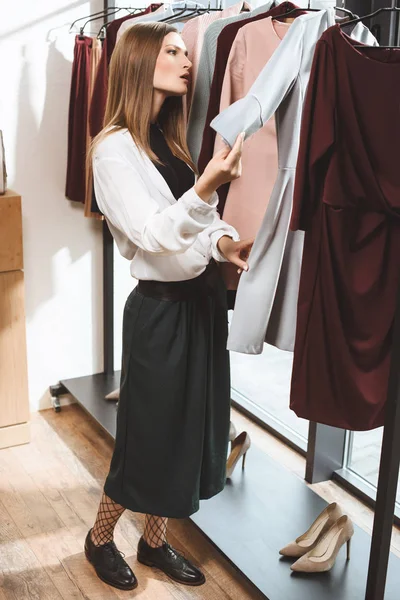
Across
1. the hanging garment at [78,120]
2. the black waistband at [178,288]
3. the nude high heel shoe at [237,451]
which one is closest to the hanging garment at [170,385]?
the black waistband at [178,288]

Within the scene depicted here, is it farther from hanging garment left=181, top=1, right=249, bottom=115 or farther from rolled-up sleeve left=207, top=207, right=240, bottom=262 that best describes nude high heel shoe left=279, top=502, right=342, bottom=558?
hanging garment left=181, top=1, right=249, bottom=115

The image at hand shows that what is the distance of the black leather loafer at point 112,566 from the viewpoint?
6.72ft

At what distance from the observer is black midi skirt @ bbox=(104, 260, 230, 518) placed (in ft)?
6.04

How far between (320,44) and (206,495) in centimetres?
121

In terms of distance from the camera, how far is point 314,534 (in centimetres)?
209

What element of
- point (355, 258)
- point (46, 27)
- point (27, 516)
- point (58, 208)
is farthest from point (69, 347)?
point (355, 258)

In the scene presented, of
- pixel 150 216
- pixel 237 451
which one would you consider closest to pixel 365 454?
pixel 237 451

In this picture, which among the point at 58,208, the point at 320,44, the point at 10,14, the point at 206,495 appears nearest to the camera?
the point at 320,44

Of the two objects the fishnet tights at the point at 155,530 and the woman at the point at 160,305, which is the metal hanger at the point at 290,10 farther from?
the fishnet tights at the point at 155,530

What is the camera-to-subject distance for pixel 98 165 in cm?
172

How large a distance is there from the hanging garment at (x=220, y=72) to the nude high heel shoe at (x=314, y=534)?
37.2 inches

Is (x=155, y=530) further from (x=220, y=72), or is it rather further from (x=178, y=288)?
(x=220, y=72)

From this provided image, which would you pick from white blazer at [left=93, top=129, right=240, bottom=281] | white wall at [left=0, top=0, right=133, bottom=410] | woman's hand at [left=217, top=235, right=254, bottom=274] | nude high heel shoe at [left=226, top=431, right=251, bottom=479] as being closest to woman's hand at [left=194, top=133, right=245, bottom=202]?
white blazer at [left=93, top=129, right=240, bottom=281]

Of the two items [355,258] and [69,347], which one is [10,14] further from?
[355,258]
